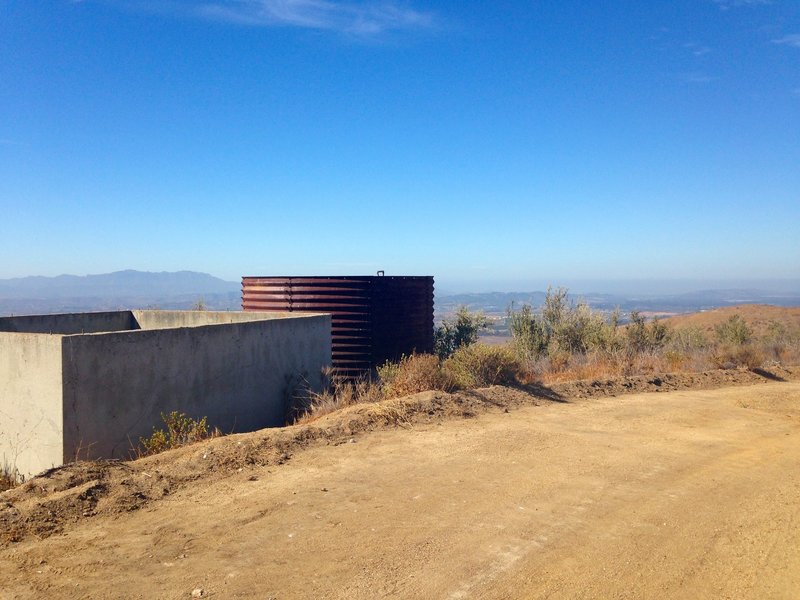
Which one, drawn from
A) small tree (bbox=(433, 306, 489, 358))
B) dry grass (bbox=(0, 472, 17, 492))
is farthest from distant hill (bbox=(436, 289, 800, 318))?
dry grass (bbox=(0, 472, 17, 492))

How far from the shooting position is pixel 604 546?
212 inches

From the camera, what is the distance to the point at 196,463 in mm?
7387

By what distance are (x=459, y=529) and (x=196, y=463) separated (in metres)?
3.37

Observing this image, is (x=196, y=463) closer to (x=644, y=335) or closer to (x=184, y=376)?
(x=184, y=376)

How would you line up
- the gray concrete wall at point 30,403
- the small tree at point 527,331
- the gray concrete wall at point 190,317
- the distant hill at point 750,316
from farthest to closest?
the distant hill at point 750,316, the small tree at point 527,331, the gray concrete wall at point 190,317, the gray concrete wall at point 30,403

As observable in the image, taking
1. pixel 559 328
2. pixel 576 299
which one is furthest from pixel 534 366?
pixel 576 299

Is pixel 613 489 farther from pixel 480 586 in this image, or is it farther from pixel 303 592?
pixel 303 592

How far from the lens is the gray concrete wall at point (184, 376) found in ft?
28.8

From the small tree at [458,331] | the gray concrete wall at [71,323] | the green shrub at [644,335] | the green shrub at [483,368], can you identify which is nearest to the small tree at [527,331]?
Result: the small tree at [458,331]

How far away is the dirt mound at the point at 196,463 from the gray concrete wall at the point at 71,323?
7528 mm

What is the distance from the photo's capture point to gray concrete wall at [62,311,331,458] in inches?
345

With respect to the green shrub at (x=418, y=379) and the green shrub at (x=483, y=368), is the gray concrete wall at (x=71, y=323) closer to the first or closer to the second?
the green shrub at (x=418, y=379)

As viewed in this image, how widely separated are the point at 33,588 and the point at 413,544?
2.88 meters

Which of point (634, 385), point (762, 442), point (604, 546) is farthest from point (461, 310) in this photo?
point (604, 546)
